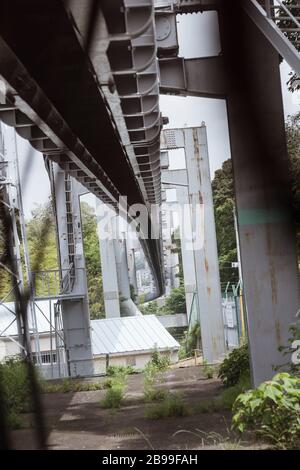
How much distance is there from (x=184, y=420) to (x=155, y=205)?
2479mm

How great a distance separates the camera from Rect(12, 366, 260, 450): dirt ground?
132cm

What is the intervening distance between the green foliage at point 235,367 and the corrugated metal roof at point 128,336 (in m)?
1.29

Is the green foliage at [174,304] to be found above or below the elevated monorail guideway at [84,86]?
below

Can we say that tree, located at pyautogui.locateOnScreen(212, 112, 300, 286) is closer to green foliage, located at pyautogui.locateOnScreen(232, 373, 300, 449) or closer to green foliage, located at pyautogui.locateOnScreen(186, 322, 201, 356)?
green foliage, located at pyautogui.locateOnScreen(232, 373, 300, 449)

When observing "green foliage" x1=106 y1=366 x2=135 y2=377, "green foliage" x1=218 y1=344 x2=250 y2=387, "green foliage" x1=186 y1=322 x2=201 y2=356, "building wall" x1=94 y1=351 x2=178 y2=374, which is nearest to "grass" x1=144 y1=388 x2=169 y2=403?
"green foliage" x1=218 y1=344 x2=250 y2=387

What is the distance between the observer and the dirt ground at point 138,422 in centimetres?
132

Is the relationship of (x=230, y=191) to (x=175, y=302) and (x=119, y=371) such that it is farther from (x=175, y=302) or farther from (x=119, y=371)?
(x=119, y=371)

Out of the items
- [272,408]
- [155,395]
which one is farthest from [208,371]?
[272,408]

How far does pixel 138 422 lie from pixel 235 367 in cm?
142

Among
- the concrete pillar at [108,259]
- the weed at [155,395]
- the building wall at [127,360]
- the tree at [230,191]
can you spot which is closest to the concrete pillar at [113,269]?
the concrete pillar at [108,259]

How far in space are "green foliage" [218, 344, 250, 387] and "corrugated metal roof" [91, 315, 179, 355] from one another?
1.29m

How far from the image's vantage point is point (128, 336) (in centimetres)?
554

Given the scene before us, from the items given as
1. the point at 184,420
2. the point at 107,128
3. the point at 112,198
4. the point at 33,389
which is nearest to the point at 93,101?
the point at 107,128

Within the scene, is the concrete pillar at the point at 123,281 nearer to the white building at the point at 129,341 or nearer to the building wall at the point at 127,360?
the white building at the point at 129,341
